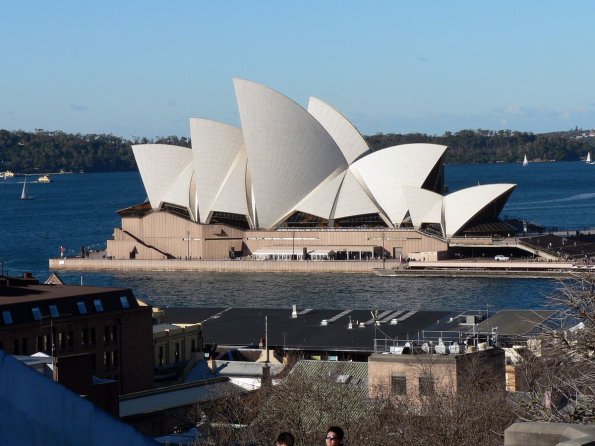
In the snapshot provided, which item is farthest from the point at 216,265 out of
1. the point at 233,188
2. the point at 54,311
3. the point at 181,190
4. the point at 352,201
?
the point at 54,311

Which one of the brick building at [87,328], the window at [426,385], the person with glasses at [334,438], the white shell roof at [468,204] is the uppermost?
the white shell roof at [468,204]

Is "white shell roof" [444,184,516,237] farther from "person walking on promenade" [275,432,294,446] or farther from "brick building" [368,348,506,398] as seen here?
"person walking on promenade" [275,432,294,446]

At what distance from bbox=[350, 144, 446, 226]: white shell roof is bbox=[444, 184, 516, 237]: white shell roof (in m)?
2.09

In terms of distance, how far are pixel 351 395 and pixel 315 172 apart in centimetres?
4448

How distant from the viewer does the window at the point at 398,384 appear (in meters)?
18.7

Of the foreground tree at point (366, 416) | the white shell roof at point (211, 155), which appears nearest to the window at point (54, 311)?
the foreground tree at point (366, 416)

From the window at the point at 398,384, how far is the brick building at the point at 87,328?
18.3 ft

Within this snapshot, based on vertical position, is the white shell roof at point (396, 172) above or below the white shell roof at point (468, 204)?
above

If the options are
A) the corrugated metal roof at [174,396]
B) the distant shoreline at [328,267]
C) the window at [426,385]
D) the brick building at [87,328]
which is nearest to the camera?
the window at [426,385]

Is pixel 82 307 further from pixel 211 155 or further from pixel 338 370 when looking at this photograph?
pixel 211 155

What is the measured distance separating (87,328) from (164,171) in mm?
40617

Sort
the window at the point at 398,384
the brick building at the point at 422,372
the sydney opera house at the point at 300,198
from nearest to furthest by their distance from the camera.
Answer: the brick building at the point at 422,372, the window at the point at 398,384, the sydney opera house at the point at 300,198

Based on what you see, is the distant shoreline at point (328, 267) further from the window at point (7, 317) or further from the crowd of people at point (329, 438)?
the crowd of people at point (329, 438)

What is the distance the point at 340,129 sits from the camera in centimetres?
6269
